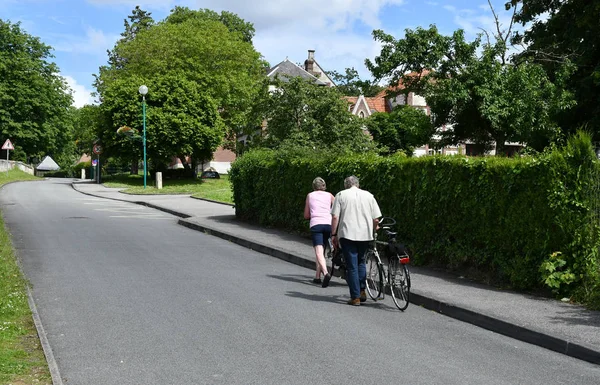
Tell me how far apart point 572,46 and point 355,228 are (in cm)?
2181

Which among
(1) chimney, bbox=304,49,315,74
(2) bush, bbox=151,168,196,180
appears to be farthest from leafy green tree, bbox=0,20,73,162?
(1) chimney, bbox=304,49,315,74

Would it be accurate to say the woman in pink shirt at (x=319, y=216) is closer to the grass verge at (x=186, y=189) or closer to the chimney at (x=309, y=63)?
the grass verge at (x=186, y=189)

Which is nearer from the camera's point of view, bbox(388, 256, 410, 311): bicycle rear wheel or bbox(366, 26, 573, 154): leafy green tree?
bbox(388, 256, 410, 311): bicycle rear wheel

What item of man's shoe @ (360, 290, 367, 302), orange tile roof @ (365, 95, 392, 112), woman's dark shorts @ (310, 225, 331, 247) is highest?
orange tile roof @ (365, 95, 392, 112)

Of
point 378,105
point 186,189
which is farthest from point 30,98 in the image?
point 378,105

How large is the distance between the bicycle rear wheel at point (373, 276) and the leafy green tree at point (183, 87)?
3482 centimetres

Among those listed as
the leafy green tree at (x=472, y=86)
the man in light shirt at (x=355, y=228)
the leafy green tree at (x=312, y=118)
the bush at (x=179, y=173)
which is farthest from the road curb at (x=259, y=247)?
the bush at (x=179, y=173)

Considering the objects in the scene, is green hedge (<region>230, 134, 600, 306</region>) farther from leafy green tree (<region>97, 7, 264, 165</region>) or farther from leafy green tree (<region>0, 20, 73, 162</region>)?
leafy green tree (<region>0, 20, 73, 162</region>)

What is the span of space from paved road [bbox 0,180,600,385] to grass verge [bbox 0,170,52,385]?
0.21m

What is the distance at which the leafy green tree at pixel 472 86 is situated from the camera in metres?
31.4

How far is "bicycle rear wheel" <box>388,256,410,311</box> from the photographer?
892 cm

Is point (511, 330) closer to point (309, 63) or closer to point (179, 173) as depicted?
point (179, 173)

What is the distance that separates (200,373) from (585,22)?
2280cm

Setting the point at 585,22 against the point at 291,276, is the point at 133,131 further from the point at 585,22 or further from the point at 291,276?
the point at 291,276
